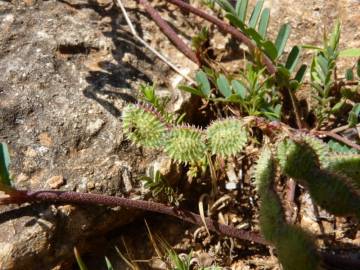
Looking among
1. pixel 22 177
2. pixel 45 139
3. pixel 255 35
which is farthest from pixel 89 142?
pixel 255 35

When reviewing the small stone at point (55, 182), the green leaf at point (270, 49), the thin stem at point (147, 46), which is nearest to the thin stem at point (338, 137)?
the green leaf at point (270, 49)

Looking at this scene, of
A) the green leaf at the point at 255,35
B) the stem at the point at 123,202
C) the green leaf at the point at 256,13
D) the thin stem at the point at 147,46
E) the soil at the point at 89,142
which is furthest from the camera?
the thin stem at the point at 147,46

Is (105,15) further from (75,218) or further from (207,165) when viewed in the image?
(75,218)

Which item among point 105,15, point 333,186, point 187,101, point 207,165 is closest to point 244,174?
point 207,165

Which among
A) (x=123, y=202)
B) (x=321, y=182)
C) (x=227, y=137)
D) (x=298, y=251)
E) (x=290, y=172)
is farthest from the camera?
(x=123, y=202)

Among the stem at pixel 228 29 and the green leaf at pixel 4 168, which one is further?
the stem at pixel 228 29

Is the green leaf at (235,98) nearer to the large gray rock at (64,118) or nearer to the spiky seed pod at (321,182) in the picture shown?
the large gray rock at (64,118)

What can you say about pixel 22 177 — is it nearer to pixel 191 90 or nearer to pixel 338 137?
pixel 191 90
